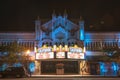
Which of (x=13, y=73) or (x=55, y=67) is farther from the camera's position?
(x=55, y=67)

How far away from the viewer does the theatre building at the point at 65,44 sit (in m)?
65.4

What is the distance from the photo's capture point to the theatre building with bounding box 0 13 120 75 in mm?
65438

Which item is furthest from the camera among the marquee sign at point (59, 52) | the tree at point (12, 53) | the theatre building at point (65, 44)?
the theatre building at point (65, 44)

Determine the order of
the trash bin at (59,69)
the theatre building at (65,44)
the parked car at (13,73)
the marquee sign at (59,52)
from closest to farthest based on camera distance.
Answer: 1. the parked car at (13,73)
2. the marquee sign at (59,52)
3. the trash bin at (59,69)
4. the theatre building at (65,44)

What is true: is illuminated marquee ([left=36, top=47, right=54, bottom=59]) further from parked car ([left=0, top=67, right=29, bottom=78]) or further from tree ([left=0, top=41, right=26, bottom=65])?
parked car ([left=0, top=67, right=29, bottom=78])

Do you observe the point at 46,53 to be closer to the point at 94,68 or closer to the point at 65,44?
the point at 65,44

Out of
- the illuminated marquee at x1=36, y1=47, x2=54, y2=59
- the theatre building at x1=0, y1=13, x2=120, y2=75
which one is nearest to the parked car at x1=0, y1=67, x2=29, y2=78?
the illuminated marquee at x1=36, y1=47, x2=54, y2=59

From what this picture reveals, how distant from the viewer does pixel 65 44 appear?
67.4 metres

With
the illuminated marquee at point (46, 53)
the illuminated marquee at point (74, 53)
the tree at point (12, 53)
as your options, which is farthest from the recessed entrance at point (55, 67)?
the tree at point (12, 53)

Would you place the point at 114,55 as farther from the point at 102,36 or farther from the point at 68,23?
the point at 68,23

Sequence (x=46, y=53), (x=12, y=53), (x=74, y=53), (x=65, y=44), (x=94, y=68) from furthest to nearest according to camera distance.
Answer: (x=65, y=44)
(x=94, y=68)
(x=46, y=53)
(x=74, y=53)
(x=12, y=53)

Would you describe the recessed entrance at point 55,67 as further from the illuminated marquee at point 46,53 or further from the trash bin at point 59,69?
the illuminated marquee at point 46,53

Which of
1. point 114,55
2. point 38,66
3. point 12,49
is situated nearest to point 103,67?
point 114,55

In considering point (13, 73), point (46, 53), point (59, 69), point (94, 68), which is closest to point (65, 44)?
point (46, 53)
